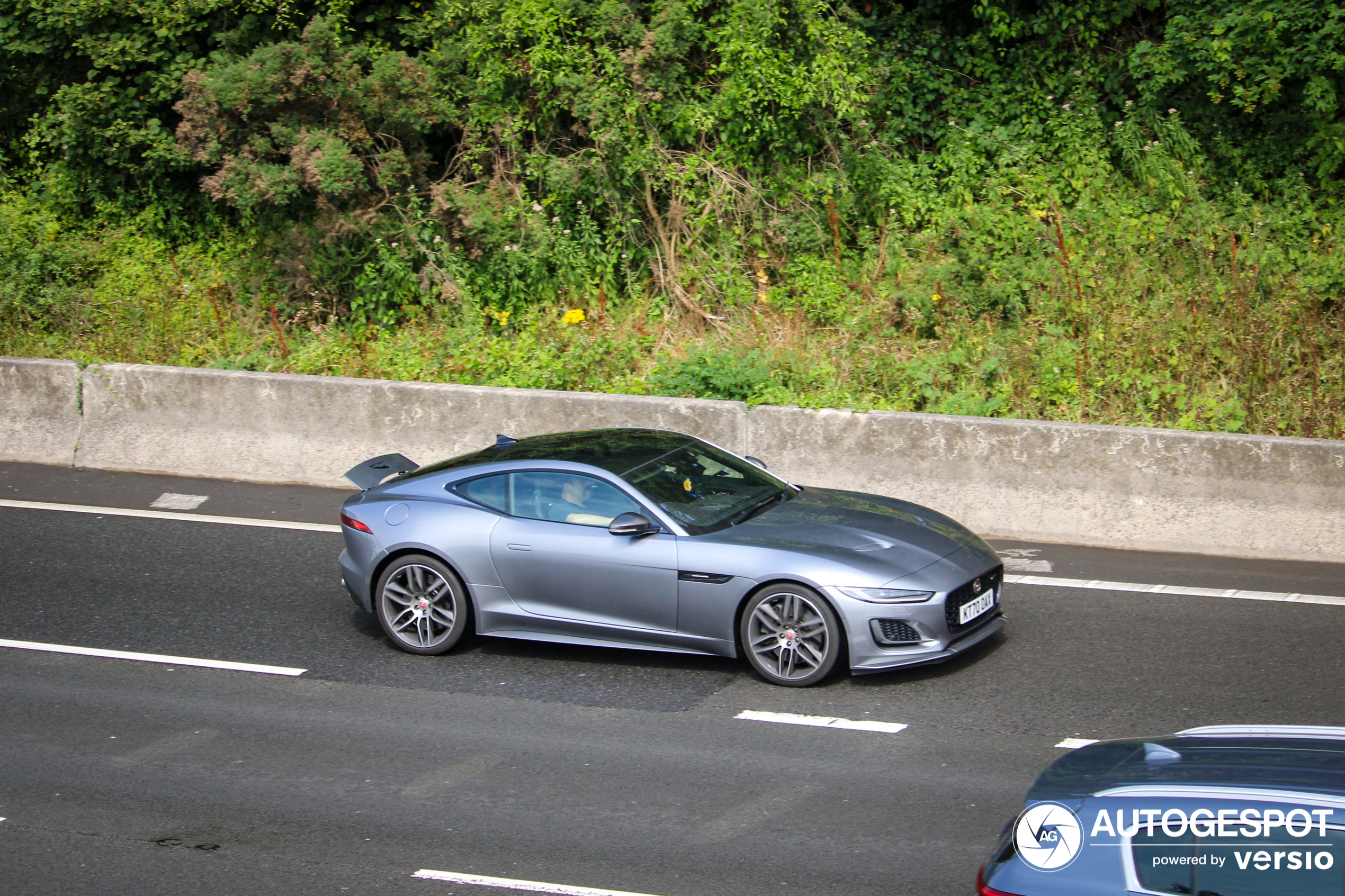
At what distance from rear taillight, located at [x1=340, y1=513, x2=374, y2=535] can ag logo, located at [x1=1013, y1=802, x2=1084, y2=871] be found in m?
5.56

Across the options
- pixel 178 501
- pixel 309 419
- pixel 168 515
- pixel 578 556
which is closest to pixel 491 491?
pixel 578 556

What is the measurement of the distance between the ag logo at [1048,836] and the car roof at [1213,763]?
0.26 ft

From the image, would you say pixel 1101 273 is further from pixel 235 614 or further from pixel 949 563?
pixel 235 614

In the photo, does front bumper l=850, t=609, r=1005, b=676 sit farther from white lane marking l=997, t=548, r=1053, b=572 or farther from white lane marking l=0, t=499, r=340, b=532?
white lane marking l=0, t=499, r=340, b=532

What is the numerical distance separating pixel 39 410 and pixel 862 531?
9.41 m

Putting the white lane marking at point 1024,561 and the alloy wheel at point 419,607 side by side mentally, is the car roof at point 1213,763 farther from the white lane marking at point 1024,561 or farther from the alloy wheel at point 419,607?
the white lane marking at point 1024,561

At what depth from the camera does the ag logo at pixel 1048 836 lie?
332cm

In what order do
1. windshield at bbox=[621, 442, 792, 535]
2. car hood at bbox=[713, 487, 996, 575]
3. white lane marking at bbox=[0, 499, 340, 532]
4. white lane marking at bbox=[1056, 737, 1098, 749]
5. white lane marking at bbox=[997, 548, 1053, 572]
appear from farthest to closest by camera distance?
white lane marking at bbox=[0, 499, 340, 532]
white lane marking at bbox=[997, 548, 1053, 572]
windshield at bbox=[621, 442, 792, 535]
car hood at bbox=[713, 487, 996, 575]
white lane marking at bbox=[1056, 737, 1098, 749]

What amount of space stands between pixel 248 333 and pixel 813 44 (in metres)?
7.43

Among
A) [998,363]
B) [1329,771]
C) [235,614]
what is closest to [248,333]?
[235,614]

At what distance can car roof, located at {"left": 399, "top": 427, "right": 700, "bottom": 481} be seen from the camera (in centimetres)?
809

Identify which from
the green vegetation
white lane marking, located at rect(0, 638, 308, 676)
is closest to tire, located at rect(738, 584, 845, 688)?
white lane marking, located at rect(0, 638, 308, 676)

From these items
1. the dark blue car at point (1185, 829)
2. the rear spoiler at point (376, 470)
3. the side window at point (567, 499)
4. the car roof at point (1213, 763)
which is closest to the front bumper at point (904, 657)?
the side window at point (567, 499)

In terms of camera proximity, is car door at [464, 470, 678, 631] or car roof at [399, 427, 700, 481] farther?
car roof at [399, 427, 700, 481]
